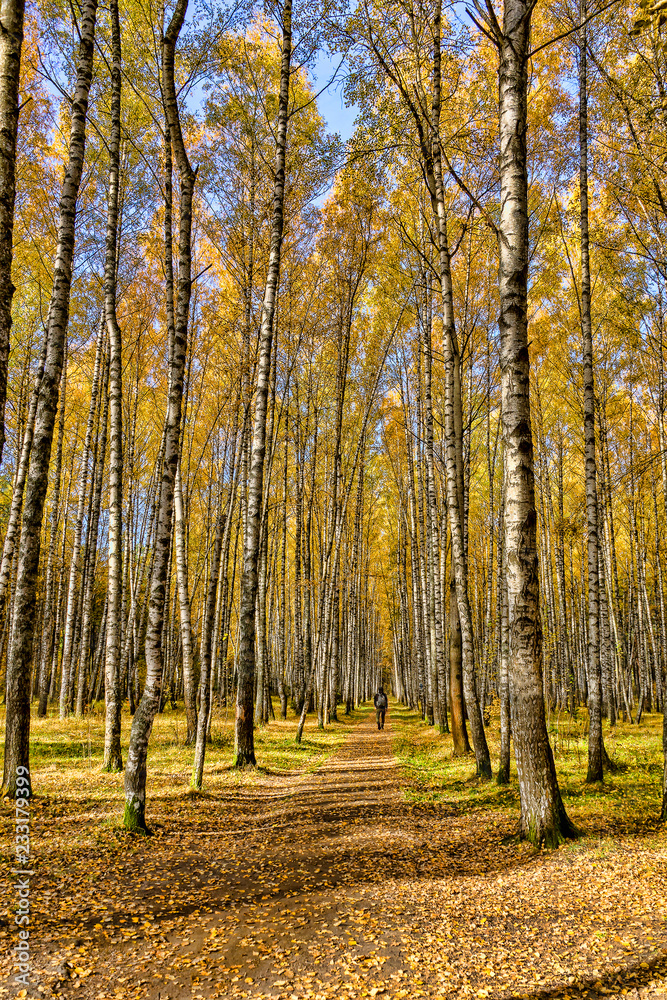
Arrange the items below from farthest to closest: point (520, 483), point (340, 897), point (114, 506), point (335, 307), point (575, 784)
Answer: point (335, 307), point (114, 506), point (575, 784), point (520, 483), point (340, 897)

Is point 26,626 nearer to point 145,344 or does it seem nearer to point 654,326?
point 145,344

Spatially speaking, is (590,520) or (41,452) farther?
(590,520)

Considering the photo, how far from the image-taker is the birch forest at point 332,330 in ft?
18.2

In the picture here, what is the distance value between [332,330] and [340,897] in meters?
15.6

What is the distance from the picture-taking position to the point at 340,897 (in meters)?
4.05

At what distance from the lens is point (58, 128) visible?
12.4 meters

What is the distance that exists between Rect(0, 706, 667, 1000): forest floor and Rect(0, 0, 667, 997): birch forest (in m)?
0.15

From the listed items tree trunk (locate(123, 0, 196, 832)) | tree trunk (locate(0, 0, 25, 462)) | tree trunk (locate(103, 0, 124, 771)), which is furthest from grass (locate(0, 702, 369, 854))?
tree trunk (locate(0, 0, 25, 462))

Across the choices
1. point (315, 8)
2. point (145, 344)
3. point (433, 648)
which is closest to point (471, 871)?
point (433, 648)

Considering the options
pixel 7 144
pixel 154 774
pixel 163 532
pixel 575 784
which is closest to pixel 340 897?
pixel 163 532

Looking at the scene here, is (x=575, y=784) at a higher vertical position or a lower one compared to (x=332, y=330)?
lower

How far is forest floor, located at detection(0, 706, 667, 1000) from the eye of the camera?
2988 millimetres

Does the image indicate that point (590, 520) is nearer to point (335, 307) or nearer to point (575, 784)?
point (575, 784)

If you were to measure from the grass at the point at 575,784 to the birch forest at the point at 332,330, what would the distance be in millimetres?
91
